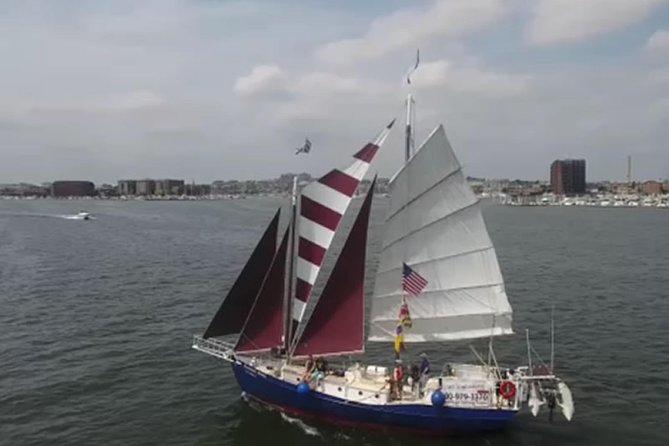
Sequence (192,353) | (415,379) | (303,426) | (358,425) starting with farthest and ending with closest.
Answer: (192,353) → (303,426) → (415,379) → (358,425)

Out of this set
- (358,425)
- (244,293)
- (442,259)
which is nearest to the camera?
(358,425)

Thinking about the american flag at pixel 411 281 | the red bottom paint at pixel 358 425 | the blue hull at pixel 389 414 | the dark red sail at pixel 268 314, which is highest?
the american flag at pixel 411 281

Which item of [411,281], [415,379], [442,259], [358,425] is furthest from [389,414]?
[442,259]

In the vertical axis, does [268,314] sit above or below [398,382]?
above

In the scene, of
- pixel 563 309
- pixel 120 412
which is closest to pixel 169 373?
pixel 120 412

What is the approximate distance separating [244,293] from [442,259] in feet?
26.6

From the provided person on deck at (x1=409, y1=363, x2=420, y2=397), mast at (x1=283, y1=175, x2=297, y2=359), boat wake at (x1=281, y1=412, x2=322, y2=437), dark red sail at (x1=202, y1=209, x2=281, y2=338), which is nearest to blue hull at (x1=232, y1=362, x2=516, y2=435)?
boat wake at (x1=281, y1=412, x2=322, y2=437)

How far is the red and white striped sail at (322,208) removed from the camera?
983 inches

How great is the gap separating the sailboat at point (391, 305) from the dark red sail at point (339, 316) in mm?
39

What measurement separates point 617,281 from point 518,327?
20.8 m

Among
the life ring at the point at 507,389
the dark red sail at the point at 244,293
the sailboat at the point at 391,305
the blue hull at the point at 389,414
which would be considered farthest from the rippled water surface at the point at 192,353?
the dark red sail at the point at 244,293

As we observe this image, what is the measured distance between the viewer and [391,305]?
25422mm

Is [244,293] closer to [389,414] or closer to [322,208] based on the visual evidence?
[322,208]

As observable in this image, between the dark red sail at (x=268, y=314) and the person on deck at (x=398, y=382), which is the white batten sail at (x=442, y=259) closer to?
the person on deck at (x=398, y=382)
